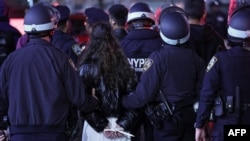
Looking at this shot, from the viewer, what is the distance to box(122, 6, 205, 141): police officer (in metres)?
5.92

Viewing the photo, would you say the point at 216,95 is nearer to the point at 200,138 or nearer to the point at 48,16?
the point at 200,138

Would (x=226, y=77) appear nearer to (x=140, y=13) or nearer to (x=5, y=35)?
Result: (x=140, y=13)

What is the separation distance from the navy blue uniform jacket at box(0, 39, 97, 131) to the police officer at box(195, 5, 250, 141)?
3.63ft

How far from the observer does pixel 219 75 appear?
5.46 meters

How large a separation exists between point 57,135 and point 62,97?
34cm

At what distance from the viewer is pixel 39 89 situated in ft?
17.1

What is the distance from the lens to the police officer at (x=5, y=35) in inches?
298

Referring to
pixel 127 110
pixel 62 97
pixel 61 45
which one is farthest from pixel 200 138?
pixel 61 45

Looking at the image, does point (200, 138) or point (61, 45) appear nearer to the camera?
point (200, 138)

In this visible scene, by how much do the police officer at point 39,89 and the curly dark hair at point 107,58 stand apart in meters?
0.74

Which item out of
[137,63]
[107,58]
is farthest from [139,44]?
[107,58]

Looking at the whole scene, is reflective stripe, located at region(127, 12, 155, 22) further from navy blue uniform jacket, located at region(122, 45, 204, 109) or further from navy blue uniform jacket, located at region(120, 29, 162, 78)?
navy blue uniform jacket, located at region(122, 45, 204, 109)

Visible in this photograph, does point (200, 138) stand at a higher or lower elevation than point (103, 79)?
lower

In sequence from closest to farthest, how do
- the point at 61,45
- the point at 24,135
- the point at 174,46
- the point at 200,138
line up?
→ 1. the point at 24,135
2. the point at 200,138
3. the point at 174,46
4. the point at 61,45
